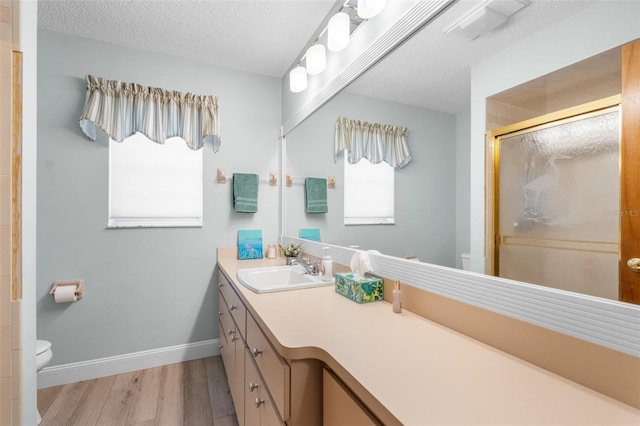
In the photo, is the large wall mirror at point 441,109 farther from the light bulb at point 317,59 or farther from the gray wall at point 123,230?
the gray wall at point 123,230

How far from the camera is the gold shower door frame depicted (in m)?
0.60

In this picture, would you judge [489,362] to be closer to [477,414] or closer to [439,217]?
[477,414]

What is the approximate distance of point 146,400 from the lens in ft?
5.88

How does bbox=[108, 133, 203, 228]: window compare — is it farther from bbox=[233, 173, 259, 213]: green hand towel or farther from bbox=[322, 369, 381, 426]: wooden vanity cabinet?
bbox=[322, 369, 381, 426]: wooden vanity cabinet

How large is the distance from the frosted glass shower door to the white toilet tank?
0.11 metres

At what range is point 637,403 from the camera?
0.55 m

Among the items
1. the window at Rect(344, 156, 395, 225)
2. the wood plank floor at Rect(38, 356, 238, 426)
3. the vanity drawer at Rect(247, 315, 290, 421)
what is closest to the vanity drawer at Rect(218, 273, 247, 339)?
the vanity drawer at Rect(247, 315, 290, 421)

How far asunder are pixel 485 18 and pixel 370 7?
607 mm

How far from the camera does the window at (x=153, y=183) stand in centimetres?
211

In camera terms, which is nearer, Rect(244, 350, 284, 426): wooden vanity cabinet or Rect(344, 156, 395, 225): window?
Rect(244, 350, 284, 426): wooden vanity cabinet

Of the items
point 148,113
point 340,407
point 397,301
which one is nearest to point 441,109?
point 397,301

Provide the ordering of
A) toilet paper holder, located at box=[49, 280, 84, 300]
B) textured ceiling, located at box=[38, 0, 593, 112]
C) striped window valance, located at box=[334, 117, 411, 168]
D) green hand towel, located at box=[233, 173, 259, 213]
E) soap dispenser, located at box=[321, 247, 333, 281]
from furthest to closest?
green hand towel, located at box=[233, 173, 259, 213], toilet paper holder, located at box=[49, 280, 84, 300], soap dispenser, located at box=[321, 247, 333, 281], striped window valance, located at box=[334, 117, 411, 168], textured ceiling, located at box=[38, 0, 593, 112]

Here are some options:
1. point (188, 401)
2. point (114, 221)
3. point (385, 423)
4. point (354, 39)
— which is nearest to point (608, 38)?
point (385, 423)

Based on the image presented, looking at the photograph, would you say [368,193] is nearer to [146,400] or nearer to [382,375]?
[382,375]
